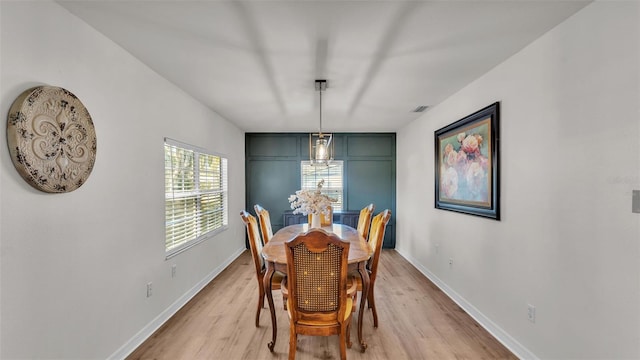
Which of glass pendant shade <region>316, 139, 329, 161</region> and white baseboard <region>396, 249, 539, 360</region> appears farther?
glass pendant shade <region>316, 139, 329, 161</region>

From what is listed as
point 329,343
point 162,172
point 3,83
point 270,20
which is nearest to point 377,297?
point 329,343

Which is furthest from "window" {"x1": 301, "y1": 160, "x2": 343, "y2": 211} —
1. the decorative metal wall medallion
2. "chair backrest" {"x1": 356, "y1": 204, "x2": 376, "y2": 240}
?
the decorative metal wall medallion

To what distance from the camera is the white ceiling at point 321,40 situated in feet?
5.50

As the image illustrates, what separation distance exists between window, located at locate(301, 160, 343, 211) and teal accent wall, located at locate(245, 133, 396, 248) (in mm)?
133

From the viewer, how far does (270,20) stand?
1.78 meters

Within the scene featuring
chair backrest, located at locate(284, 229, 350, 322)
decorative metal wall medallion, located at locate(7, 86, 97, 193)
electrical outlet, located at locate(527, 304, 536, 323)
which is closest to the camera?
decorative metal wall medallion, located at locate(7, 86, 97, 193)

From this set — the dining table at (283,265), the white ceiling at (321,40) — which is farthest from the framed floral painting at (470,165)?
the dining table at (283,265)

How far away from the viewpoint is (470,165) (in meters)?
2.93

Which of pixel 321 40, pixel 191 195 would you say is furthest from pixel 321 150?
pixel 191 195

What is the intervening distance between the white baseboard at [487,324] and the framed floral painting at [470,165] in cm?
101

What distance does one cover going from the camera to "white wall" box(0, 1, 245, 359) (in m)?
1.43

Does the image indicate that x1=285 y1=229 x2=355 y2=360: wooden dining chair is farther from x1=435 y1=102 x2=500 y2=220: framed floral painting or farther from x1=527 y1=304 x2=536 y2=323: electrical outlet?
x1=435 y1=102 x2=500 y2=220: framed floral painting

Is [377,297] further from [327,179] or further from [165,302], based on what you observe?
[327,179]

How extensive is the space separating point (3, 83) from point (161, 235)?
68.7 inches
